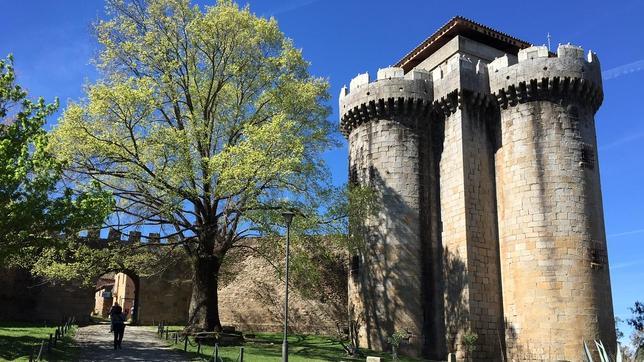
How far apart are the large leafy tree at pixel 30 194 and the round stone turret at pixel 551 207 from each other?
53.2 feet

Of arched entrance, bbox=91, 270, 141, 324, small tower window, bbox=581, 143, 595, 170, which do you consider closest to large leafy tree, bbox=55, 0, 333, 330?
small tower window, bbox=581, 143, 595, 170

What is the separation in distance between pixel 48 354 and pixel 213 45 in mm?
13320

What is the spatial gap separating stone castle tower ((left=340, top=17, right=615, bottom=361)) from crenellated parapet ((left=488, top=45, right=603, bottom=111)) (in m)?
0.05

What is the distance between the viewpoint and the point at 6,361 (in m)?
15.7

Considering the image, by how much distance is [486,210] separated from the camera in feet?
82.9

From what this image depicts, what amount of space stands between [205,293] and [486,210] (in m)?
12.5

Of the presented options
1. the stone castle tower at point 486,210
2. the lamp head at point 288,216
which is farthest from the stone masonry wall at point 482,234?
the lamp head at point 288,216

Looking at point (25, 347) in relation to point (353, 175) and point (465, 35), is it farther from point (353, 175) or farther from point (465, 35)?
point (465, 35)

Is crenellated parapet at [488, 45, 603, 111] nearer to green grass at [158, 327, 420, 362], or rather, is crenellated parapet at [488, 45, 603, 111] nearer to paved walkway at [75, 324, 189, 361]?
green grass at [158, 327, 420, 362]

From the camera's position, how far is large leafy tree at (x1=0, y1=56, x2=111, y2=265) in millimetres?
15734

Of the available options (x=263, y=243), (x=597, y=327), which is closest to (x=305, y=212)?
(x=263, y=243)

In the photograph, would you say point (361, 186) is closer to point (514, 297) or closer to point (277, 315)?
point (514, 297)

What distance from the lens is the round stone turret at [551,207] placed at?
22.7 m

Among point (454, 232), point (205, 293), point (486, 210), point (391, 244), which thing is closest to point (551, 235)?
point (486, 210)
